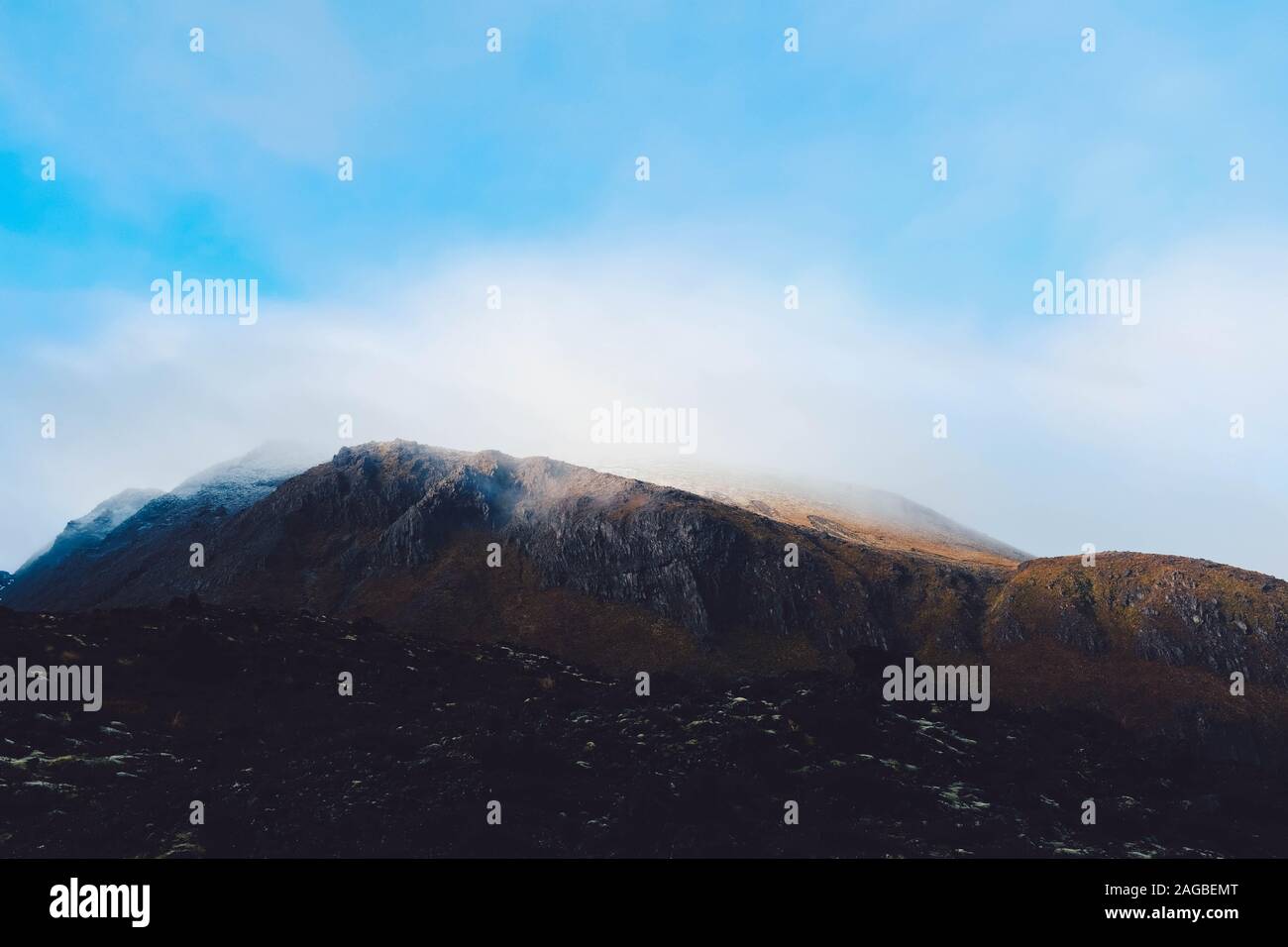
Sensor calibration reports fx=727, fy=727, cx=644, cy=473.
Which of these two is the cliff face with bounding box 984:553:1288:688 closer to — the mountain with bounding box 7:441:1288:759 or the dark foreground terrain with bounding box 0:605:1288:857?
the mountain with bounding box 7:441:1288:759

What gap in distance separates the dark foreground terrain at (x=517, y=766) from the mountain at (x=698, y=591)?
14083 mm

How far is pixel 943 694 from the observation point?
269 ft

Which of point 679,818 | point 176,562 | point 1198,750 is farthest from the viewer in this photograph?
point 176,562

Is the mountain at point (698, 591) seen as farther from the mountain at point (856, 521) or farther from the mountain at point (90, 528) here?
the mountain at point (90, 528)

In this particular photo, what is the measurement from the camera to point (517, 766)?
5109 centimetres

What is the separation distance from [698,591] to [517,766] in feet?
160

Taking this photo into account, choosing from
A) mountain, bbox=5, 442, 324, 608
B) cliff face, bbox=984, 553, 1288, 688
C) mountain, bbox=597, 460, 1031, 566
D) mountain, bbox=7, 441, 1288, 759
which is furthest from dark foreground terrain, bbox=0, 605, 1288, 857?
mountain, bbox=5, 442, 324, 608

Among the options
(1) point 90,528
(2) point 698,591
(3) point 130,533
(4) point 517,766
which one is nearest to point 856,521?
(2) point 698,591

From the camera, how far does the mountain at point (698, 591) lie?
270ft

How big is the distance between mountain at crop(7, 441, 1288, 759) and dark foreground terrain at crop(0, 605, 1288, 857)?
14083mm
